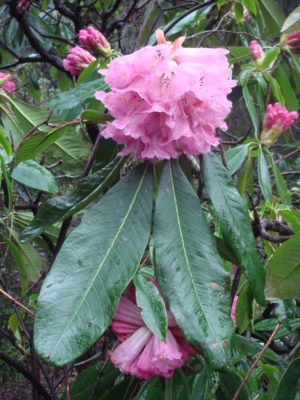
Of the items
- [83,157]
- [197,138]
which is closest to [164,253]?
[197,138]

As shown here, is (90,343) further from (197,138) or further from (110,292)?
(197,138)

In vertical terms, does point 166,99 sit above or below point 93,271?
above

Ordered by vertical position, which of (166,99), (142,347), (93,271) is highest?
(166,99)

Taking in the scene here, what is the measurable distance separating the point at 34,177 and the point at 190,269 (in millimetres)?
369

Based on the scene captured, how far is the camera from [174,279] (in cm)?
44

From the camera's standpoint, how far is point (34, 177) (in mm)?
724

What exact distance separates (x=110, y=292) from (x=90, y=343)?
0.18 ft

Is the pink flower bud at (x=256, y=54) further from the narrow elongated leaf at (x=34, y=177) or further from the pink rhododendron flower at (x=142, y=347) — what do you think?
the pink rhododendron flower at (x=142, y=347)

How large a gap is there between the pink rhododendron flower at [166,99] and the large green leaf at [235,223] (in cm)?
4

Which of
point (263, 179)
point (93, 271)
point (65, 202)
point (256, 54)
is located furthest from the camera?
point (256, 54)

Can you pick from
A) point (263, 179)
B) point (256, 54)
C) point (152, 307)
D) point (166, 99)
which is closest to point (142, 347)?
point (152, 307)

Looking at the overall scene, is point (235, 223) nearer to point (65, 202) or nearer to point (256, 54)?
point (65, 202)

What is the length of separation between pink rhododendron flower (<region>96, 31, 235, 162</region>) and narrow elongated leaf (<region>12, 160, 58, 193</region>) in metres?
0.24

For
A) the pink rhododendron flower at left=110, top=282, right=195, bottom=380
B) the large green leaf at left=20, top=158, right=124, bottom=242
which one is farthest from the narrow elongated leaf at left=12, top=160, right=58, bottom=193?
the pink rhododendron flower at left=110, top=282, right=195, bottom=380
